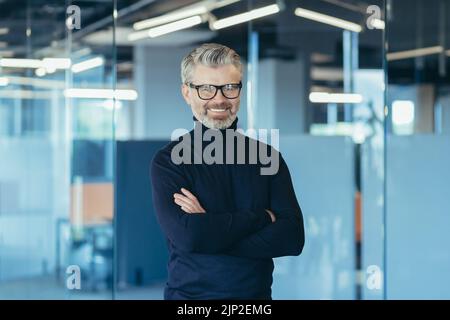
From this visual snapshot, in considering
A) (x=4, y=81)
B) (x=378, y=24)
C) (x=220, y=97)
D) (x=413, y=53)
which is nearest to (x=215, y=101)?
(x=220, y=97)

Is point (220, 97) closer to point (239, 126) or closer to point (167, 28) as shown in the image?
point (239, 126)

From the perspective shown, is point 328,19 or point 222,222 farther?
point 328,19

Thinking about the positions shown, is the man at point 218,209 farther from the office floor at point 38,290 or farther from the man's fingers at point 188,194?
the office floor at point 38,290

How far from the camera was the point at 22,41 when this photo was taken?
646 centimetres

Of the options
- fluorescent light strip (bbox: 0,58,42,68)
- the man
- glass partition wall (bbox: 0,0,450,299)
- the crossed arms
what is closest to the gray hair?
the man

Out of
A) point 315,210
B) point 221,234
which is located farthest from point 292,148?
point 221,234

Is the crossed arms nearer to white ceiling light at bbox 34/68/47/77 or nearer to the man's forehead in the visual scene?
the man's forehead

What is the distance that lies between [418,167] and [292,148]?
0.90 meters

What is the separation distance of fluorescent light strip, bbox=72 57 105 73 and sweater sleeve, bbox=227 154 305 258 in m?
2.96

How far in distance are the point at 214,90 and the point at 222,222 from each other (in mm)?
582

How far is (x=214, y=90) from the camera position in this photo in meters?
3.64

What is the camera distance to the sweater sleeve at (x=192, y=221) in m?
3.50
